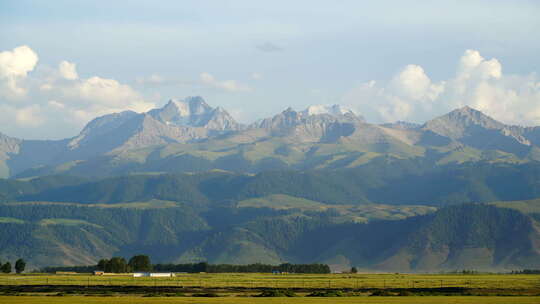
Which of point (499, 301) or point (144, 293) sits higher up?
point (144, 293)

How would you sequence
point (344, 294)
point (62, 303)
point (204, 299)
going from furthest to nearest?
point (344, 294), point (204, 299), point (62, 303)

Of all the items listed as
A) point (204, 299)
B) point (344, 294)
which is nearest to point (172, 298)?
point (204, 299)

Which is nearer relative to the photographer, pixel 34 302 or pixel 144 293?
pixel 34 302

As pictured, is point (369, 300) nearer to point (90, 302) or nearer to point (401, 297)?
point (401, 297)

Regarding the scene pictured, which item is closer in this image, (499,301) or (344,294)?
(499,301)

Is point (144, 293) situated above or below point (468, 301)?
above

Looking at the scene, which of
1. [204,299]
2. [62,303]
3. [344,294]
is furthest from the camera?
[344,294]

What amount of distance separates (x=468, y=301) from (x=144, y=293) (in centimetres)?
7057

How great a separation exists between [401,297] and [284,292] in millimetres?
25648

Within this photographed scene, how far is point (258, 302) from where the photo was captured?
545 ft

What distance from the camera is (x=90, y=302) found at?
166375 mm

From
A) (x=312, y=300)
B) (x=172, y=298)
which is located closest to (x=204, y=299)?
(x=172, y=298)

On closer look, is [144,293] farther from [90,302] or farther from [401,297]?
[401,297]

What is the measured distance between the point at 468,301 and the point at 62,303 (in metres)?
75.0
